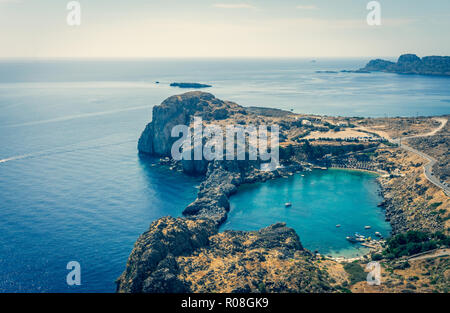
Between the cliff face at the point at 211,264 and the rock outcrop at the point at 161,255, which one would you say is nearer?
the rock outcrop at the point at 161,255

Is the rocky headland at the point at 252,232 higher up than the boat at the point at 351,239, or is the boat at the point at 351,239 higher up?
the rocky headland at the point at 252,232

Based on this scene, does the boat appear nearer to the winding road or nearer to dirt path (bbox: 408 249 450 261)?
dirt path (bbox: 408 249 450 261)

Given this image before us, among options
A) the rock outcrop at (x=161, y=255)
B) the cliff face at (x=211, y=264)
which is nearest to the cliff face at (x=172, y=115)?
the cliff face at (x=211, y=264)

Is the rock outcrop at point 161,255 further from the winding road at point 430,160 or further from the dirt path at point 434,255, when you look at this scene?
the winding road at point 430,160

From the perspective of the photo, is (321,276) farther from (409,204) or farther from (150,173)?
(150,173)

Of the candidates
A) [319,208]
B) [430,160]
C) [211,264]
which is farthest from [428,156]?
[211,264]

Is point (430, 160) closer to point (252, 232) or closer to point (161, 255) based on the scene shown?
point (252, 232)
